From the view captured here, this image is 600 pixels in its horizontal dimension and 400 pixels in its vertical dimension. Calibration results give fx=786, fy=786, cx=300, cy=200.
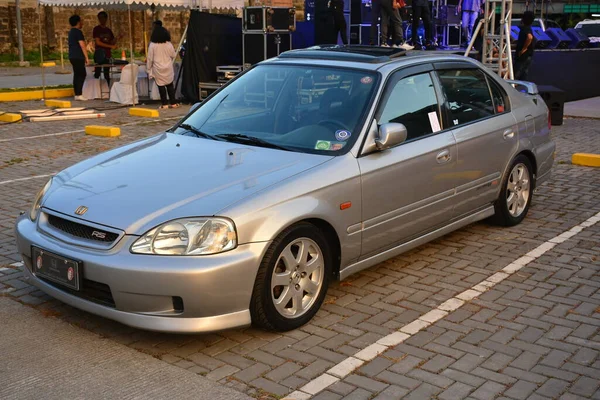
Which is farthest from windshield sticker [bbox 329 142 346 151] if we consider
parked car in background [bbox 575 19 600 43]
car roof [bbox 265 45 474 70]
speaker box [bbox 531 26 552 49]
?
parked car in background [bbox 575 19 600 43]

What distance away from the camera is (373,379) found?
4.25 meters

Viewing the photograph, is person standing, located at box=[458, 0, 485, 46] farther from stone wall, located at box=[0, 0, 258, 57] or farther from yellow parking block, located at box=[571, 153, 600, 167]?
yellow parking block, located at box=[571, 153, 600, 167]

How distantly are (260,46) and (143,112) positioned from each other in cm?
352

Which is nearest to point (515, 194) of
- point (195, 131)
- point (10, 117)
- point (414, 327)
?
point (414, 327)

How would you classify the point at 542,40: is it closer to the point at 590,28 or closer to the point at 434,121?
the point at 590,28

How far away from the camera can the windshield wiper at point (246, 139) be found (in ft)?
17.9

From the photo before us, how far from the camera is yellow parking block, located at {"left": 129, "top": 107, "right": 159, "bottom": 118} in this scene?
15.4 metres

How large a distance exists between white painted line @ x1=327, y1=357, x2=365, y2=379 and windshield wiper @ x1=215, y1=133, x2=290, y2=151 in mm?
1616

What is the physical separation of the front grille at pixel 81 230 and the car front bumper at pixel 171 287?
0.27ft

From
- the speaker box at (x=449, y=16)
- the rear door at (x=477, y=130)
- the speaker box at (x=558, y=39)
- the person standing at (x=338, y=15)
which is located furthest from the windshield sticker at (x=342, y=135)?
the speaker box at (x=558, y=39)

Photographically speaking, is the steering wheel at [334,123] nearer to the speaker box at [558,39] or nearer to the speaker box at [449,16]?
the speaker box at [449,16]

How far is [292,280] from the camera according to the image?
15.8ft

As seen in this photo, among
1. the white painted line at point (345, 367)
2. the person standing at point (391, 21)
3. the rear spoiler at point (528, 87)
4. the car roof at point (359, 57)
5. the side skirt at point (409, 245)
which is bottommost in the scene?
the white painted line at point (345, 367)

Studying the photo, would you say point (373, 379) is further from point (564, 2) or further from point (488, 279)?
point (564, 2)
